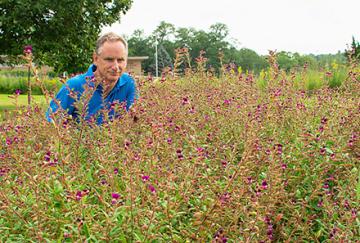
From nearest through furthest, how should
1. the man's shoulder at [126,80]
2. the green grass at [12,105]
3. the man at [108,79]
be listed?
1. the green grass at [12,105]
2. the man at [108,79]
3. the man's shoulder at [126,80]

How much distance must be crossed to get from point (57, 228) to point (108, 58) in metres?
2.59

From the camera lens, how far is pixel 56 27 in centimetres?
1480

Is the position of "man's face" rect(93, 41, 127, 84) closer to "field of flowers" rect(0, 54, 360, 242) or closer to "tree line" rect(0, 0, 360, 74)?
"field of flowers" rect(0, 54, 360, 242)

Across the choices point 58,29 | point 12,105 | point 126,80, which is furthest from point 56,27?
point 126,80

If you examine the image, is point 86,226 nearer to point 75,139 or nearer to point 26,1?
point 75,139

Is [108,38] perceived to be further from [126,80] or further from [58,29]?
[58,29]

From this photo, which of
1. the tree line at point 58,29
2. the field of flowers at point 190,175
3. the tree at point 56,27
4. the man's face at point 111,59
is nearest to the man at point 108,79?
the man's face at point 111,59

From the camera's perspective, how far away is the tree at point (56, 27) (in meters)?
13.9

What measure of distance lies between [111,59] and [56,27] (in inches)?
434

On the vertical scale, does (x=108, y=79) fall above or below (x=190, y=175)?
above

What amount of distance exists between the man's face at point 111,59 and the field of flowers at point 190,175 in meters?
0.44

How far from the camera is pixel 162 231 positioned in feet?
7.37

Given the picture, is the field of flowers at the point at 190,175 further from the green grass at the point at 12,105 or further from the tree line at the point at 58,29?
the tree line at the point at 58,29

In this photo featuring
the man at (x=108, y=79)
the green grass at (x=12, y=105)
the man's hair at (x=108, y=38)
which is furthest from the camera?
the man's hair at (x=108, y=38)
